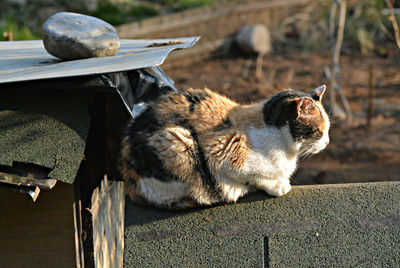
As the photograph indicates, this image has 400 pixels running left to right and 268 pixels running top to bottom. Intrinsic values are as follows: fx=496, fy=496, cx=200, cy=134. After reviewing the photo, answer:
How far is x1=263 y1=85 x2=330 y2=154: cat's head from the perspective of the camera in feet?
9.64

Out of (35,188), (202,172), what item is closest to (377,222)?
(202,172)

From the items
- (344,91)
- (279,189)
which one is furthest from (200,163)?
(344,91)

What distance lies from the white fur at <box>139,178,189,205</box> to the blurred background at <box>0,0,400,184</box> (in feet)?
13.7

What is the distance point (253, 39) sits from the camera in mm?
9602

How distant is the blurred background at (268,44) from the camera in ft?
25.5

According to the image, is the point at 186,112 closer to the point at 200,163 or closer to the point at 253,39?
the point at 200,163

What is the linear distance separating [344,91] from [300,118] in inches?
219

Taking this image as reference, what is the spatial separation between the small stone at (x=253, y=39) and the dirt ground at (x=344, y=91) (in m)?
0.20

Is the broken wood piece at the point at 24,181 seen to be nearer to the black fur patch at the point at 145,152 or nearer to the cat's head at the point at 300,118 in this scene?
the black fur patch at the point at 145,152

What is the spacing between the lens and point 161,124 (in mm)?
2922

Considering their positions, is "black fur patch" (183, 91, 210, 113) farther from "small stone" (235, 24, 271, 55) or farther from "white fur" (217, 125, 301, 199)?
"small stone" (235, 24, 271, 55)

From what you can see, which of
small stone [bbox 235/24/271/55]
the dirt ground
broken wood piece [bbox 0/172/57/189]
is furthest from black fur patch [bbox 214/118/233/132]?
small stone [bbox 235/24/271/55]

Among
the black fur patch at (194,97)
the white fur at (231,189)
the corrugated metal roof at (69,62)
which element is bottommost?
the white fur at (231,189)

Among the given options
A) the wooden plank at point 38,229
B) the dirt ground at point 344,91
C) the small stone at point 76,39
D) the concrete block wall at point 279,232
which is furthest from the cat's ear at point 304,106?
the dirt ground at point 344,91
